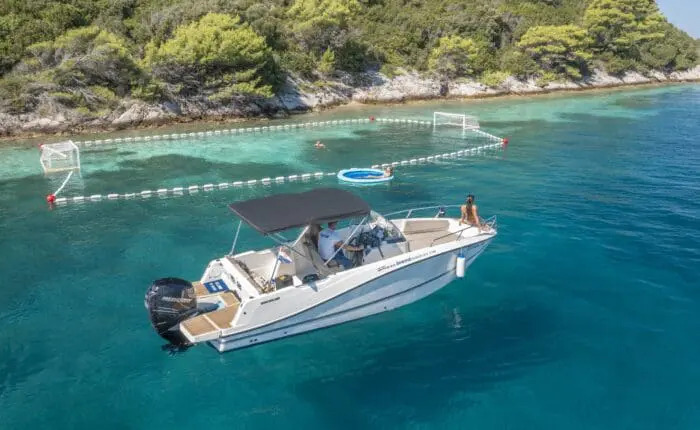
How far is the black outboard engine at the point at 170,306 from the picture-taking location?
1171 centimetres

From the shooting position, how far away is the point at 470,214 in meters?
15.8

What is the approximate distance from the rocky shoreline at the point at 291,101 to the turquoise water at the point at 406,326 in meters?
12.3

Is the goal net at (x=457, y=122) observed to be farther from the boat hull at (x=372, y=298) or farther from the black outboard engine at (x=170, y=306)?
the black outboard engine at (x=170, y=306)

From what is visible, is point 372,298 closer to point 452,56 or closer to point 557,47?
point 452,56

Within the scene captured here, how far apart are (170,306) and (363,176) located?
16.6m

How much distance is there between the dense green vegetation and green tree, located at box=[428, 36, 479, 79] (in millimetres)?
138

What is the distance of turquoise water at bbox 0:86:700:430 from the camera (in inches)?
429

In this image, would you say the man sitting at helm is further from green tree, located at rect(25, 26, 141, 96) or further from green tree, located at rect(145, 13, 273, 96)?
green tree, located at rect(145, 13, 273, 96)

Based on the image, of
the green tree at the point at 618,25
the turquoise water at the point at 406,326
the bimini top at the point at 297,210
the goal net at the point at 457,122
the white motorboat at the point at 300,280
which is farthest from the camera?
the green tree at the point at 618,25

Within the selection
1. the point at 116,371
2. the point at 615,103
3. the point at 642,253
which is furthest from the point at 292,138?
the point at 615,103

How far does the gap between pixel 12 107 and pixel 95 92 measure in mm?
5376

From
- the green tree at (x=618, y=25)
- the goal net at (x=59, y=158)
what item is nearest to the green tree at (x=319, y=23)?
the goal net at (x=59, y=158)

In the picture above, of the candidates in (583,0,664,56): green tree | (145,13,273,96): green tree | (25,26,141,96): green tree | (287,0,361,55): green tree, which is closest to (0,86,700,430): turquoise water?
(25,26,141,96): green tree

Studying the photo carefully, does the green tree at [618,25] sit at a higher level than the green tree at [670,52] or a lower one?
higher
